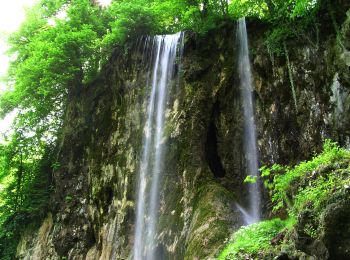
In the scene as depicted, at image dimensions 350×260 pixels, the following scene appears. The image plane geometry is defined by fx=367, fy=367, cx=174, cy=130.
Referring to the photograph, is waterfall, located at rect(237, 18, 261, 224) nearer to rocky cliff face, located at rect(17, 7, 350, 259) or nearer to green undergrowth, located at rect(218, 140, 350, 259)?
rocky cliff face, located at rect(17, 7, 350, 259)

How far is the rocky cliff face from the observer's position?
9.47m

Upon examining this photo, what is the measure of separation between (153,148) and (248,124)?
305 centimetres

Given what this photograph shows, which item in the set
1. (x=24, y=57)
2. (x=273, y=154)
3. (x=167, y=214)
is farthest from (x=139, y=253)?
(x=24, y=57)

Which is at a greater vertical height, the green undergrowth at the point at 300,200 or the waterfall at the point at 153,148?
the waterfall at the point at 153,148

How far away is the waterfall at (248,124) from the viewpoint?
32.7ft

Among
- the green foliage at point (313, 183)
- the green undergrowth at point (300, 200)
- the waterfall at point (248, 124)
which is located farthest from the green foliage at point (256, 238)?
the waterfall at point (248, 124)

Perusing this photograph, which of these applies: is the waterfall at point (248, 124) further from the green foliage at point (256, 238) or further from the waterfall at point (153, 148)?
the green foliage at point (256, 238)

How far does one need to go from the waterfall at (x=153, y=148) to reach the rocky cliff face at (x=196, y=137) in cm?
31

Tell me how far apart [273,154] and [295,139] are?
722mm

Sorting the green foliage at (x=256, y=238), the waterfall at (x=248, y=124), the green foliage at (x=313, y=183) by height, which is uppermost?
the waterfall at (x=248, y=124)

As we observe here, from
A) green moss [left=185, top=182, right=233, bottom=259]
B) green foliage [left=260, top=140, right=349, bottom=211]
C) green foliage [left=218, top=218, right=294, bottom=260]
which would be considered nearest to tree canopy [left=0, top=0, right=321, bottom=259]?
green moss [left=185, top=182, right=233, bottom=259]

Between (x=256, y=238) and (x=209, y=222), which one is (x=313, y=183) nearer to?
(x=256, y=238)

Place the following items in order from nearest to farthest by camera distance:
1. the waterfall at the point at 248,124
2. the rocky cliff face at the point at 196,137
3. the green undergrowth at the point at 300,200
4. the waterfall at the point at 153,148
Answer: the green undergrowth at the point at 300,200 < the rocky cliff face at the point at 196,137 < the waterfall at the point at 248,124 < the waterfall at the point at 153,148

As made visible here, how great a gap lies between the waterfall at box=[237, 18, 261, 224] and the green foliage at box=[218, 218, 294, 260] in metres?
3.00
